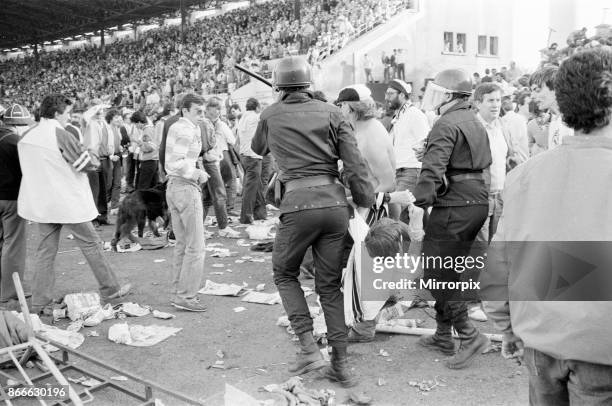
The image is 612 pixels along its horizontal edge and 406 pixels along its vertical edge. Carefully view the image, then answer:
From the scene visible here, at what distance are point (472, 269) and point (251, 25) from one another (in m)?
30.9

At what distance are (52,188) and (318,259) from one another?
2.74 m

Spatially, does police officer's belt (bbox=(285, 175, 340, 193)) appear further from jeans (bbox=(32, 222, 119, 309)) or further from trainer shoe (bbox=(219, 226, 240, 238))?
trainer shoe (bbox=(219, 226, 240, 238))

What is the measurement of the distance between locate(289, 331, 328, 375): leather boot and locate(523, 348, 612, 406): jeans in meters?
2.11

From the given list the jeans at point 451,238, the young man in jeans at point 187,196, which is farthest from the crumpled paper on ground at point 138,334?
the jeans at point 451,238

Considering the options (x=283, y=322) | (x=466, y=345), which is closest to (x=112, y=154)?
(x=283, y=322)

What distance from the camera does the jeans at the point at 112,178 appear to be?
1055 centimetres

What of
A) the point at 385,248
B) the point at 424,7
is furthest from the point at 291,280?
the point at 424,7

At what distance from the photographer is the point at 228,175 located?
10250mm

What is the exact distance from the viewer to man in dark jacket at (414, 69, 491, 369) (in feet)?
12.8

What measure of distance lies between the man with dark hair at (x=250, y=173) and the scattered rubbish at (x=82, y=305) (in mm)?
4109

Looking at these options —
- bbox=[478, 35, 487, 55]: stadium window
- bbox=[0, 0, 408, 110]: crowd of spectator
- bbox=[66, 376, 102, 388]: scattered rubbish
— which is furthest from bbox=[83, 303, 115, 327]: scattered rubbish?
bbox=[478, 35, 487, 55]: stadium window

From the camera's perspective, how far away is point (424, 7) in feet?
93.0

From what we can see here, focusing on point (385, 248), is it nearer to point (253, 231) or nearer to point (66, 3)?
point (253, 231)

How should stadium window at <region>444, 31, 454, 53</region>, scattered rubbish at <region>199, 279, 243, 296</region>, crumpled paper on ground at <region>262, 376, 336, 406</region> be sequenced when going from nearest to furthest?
1. crumpled paper on ground at <region>262, 376, 336, 406</region>
2. scattered rubbish at <region>199, 279, 243, 296</region>
3. stadium window at <region>444, 31, 454, 53</region>
